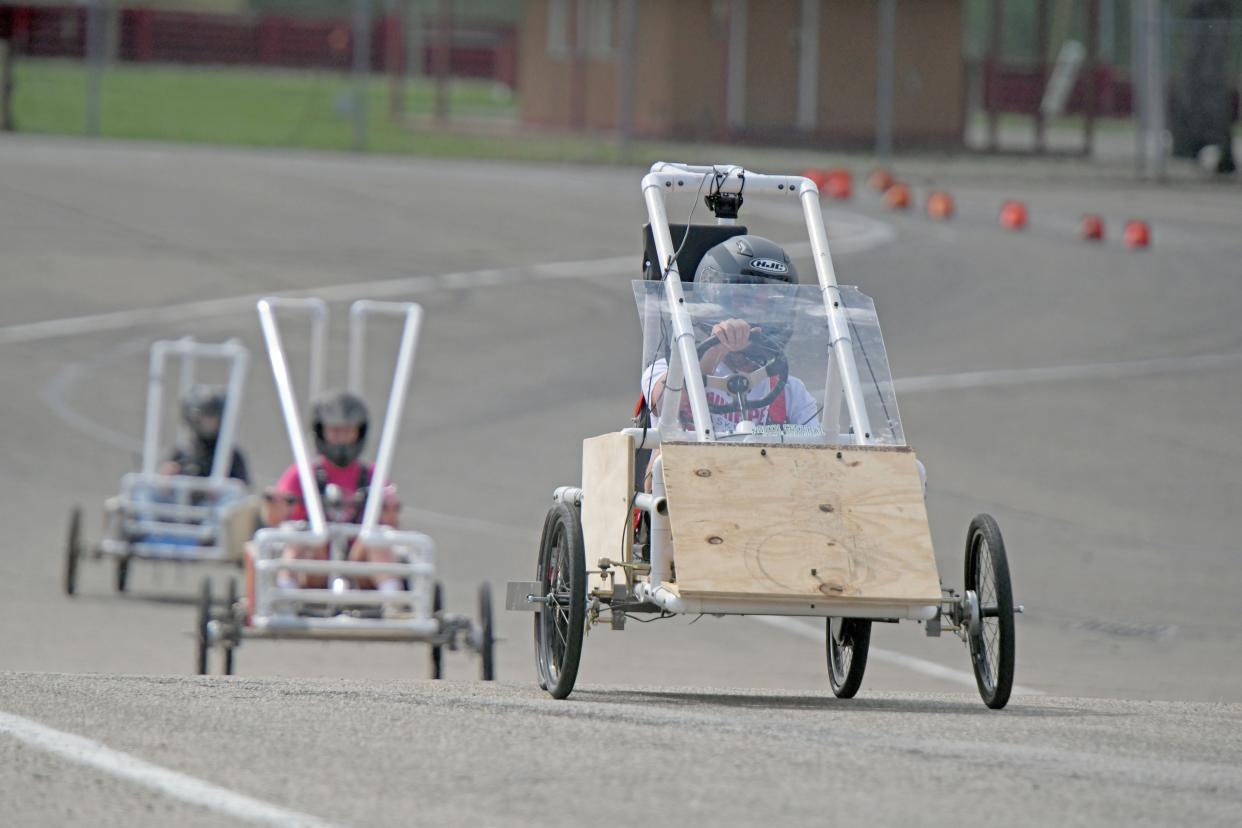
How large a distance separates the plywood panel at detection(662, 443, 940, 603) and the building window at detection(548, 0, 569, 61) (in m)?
40.7

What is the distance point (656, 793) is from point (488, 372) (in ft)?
61.2

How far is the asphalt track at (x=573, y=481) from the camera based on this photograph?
649cm

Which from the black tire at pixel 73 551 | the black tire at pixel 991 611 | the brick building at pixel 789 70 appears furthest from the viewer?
the brick building at pixel 789 70

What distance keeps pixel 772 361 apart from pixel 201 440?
10.0 m

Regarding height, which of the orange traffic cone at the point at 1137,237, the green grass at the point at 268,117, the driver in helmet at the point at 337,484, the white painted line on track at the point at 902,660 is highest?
the green grass at the point at 268,117

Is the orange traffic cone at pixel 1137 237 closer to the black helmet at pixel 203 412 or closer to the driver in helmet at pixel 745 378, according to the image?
the black helmet at pixel 203 412

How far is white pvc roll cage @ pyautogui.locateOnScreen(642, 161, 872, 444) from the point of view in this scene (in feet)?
28.5

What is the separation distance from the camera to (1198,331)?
2747 cm

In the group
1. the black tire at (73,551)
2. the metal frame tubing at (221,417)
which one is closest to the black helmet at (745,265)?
the black tire at (73,551)

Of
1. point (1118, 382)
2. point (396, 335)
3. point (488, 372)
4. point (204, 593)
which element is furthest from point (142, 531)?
point (1118, 382)

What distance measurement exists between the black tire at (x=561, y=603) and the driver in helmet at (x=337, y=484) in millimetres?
4218

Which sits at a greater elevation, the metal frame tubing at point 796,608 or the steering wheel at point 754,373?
the steering wheel at point 754,373

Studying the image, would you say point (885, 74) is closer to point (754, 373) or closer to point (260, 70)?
point (260, 70)

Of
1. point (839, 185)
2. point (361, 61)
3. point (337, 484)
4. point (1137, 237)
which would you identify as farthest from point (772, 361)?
point (361, 61)
